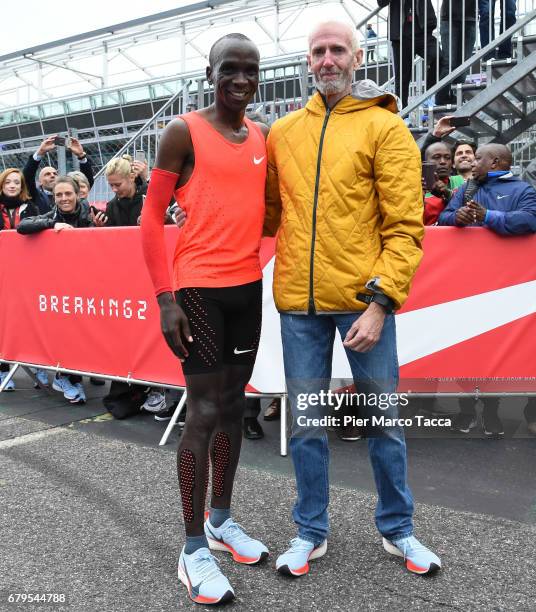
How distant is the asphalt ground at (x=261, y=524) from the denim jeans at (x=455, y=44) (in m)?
4.96

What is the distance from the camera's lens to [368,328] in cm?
244

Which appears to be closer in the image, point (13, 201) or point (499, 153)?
point (499, 153)

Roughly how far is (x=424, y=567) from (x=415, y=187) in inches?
59.9

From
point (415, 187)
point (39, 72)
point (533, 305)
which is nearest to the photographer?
point (415, 187)

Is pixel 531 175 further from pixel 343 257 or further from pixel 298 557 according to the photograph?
pixel 298 557

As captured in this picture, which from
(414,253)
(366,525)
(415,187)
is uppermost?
(415,187)

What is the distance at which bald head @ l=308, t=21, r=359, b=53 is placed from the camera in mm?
2486

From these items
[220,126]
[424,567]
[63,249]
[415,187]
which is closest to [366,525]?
[424,567]

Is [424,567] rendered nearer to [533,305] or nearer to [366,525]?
[366,525]

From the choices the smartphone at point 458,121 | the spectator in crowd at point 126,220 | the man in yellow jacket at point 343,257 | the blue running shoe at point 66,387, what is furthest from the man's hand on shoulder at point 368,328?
the smartphone at point 458,121

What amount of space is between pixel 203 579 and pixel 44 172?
602 cm

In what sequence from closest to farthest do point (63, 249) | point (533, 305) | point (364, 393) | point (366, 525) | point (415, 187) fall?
point (415, 187) → point (364, 393) → point (366, 525) → point (533, 305) → point (63, 249)

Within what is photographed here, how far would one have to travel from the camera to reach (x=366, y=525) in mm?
3100
